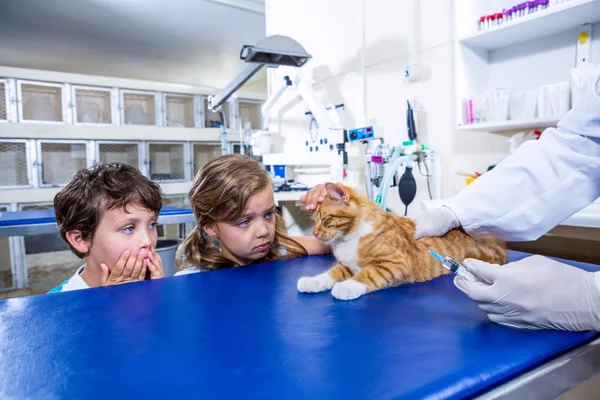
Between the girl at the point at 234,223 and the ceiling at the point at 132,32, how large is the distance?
338cm

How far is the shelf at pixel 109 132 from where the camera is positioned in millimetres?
4598

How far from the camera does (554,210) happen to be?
0.95m

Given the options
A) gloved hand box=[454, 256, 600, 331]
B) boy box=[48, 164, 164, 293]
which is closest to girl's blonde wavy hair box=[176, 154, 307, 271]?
boy box=[48, 164, 164, 293]

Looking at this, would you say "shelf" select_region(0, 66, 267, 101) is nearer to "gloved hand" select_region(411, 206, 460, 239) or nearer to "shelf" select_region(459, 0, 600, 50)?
"shelf" select_region(459, 0, 600, 50)

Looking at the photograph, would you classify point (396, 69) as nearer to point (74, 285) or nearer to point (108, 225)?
point (108, 225)

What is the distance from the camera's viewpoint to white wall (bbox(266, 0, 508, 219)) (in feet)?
7.78

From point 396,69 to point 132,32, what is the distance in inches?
130

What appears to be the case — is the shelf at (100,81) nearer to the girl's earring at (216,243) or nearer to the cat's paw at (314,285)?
the girl's earring at (216,243)

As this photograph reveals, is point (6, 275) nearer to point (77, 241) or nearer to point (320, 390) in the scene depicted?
point (77, 241)

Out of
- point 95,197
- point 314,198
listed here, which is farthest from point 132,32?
point 314,198

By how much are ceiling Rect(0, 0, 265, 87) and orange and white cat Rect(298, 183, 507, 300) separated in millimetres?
3686

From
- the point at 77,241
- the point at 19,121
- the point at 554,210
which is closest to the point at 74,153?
the point at 19,121

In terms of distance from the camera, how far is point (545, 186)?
37.3 inches

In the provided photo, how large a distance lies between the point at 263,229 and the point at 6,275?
4359 millimetres
